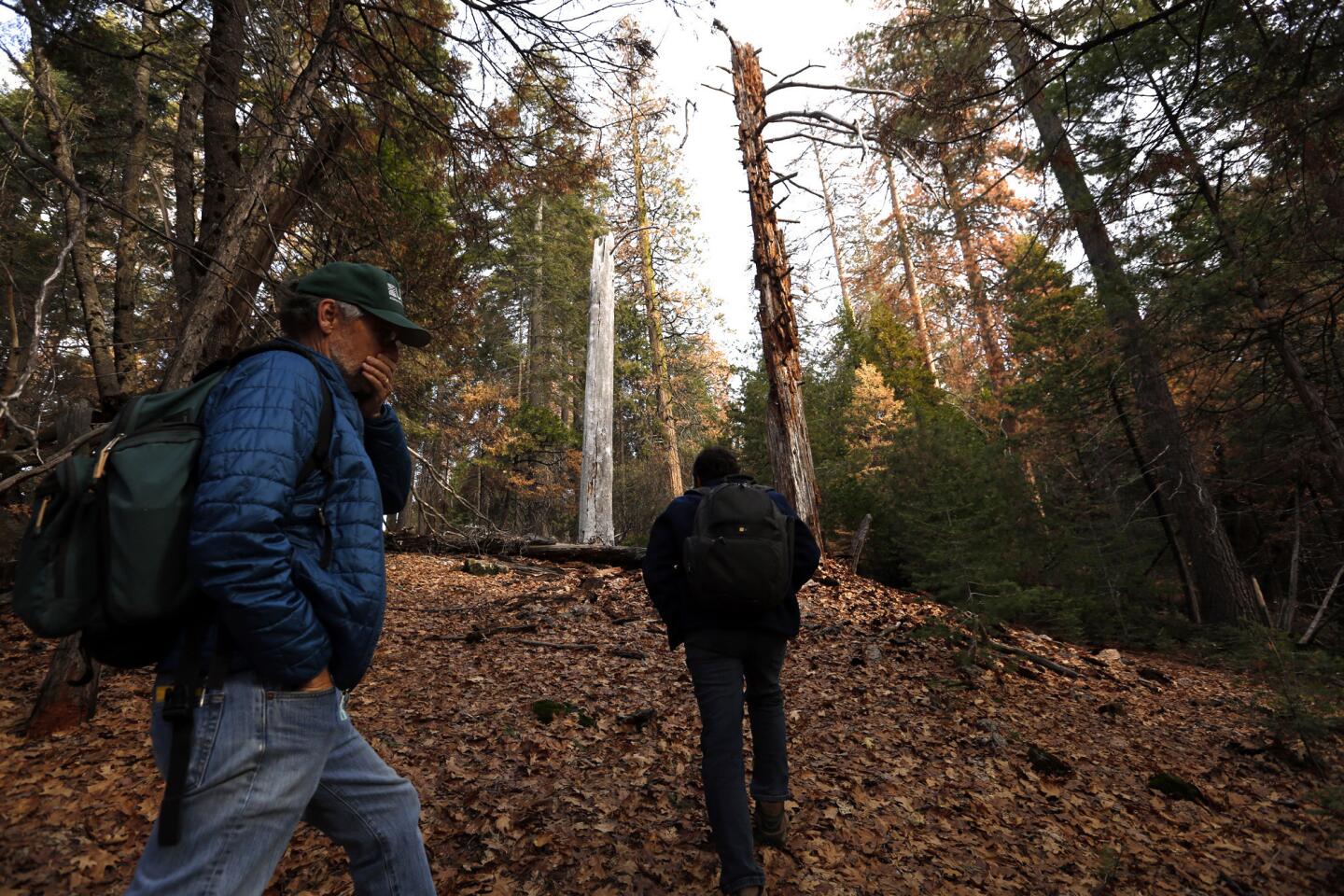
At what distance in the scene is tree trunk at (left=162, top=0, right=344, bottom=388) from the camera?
3.92 m

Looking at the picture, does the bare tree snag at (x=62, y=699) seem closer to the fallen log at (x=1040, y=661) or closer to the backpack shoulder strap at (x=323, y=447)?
the backpack shoulder strap at (x=323, y=447)

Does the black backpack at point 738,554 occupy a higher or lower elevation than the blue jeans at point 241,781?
higher

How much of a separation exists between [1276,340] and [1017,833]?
625 centimetres

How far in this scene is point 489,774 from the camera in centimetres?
397

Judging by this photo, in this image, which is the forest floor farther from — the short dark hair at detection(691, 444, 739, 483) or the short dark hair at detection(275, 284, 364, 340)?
the short dark hair at detection(275, 284, 364, 340)

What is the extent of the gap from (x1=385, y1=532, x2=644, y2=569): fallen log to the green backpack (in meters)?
8.77

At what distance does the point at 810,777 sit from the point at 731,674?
5.75 ft

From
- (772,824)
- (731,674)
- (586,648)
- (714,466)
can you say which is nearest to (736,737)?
(731,674)

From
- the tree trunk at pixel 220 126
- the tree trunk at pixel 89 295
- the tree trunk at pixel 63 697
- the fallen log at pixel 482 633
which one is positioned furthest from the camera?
the fallen log at pixel 482 633

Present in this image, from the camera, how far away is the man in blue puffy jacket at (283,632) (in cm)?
133

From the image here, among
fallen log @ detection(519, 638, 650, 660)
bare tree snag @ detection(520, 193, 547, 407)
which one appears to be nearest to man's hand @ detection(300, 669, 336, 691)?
fallen log @ detection(519, 638, 650, 660)

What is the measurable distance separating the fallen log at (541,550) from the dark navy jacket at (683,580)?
22.6ft

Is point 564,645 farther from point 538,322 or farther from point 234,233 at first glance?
point 538,322

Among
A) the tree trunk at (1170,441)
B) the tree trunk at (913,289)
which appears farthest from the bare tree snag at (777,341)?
A: the tree trunk at (913,289)
